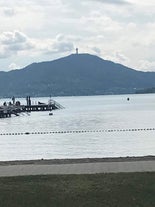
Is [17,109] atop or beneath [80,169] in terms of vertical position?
beneath

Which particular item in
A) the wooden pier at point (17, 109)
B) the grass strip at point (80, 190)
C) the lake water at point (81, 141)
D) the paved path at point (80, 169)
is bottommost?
the wooden pier at point (17, 109)

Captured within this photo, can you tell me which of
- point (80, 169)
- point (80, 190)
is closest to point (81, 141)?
point (80, 169)

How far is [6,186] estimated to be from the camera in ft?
38.1

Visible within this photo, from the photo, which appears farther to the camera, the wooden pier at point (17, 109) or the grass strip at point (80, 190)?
the wooden pier at point (17, 109)

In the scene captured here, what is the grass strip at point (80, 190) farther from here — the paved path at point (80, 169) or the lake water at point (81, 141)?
the lake water at point (81, 141)

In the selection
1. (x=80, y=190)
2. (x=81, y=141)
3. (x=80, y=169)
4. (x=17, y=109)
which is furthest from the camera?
(x=17, y=109)

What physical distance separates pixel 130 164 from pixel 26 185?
4.36 m

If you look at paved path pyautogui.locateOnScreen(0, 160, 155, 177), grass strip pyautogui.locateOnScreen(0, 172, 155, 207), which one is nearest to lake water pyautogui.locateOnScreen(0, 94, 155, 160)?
paved path pyautogui.locateOnScreen(0, 160, 155, 177)

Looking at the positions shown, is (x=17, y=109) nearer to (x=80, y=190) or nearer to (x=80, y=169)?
(x=80, y=169)

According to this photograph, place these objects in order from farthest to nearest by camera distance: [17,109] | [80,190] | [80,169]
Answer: [17,109] → [80,169] → [80,190]

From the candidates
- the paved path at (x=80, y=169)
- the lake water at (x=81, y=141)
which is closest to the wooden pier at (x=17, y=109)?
the lake water at (x=81, y=141)

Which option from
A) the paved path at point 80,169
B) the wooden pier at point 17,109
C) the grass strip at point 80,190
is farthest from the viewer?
the wooden pier at point 17,109

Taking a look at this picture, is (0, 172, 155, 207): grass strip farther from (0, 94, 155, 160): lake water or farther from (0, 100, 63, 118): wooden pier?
(0, 100, 63, 118): wooden pier

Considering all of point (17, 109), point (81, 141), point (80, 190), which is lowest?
point (17, 109)
